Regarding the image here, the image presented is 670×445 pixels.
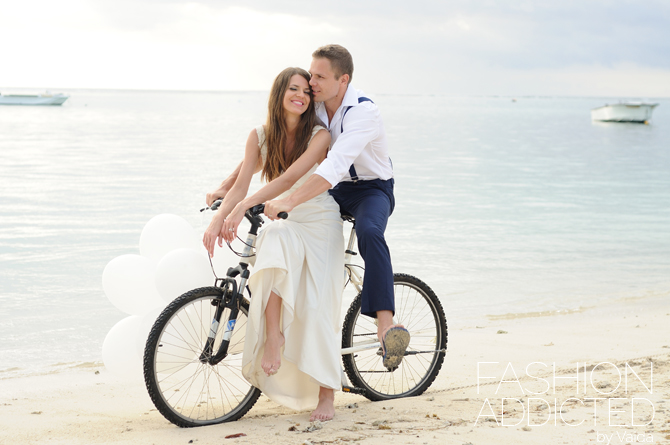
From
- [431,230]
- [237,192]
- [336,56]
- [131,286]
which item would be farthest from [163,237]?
[431,230]

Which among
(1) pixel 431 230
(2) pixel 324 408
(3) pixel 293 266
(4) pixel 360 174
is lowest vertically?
(2) pixel 324 408

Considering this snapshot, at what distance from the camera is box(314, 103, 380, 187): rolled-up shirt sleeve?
3418mm

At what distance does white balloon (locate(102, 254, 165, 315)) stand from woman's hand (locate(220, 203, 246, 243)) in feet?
2.48

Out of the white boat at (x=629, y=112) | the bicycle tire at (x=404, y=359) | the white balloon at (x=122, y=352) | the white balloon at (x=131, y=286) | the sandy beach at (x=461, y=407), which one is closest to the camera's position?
the sandy beach at (x=461, y=407)

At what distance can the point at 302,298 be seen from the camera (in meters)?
3.60

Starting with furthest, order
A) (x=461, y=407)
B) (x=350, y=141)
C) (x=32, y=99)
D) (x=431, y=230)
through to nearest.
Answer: (x=32, y=99), (x=431, y=230), (x=461, y=407), (x=350, y=141)

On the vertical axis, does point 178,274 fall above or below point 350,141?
below

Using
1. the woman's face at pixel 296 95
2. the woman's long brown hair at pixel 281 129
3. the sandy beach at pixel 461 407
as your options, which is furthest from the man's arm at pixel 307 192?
the sandy beach at pixel 461 407

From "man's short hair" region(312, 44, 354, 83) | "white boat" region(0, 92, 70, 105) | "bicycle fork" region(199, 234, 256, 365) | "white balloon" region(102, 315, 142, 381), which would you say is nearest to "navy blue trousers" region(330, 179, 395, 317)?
"bicycle fork" region(199, 234, 256, 365)

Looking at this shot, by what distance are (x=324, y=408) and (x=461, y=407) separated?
30.8 inches

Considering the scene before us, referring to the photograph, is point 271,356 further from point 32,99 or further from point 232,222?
point 32,99

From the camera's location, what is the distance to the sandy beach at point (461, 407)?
321 centimetres

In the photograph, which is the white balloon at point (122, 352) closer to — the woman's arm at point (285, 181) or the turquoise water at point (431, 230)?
the woman's arm at point (285, 181)

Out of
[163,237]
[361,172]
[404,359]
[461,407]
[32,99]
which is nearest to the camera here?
[461,407]
